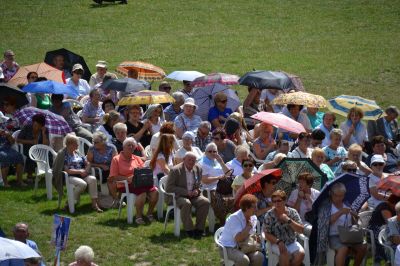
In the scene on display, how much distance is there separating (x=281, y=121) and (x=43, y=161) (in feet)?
12.6

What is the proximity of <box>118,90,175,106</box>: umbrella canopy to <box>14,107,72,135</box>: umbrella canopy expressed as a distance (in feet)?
3.87

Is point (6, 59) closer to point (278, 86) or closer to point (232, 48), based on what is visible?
point (278, 86)

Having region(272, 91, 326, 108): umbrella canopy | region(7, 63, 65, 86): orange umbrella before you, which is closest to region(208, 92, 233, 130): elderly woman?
region(272, 91, 326, 108): umbrella canopy

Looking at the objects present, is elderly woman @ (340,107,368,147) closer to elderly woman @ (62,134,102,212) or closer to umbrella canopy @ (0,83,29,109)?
elderly woman @ (62,134,102,212)

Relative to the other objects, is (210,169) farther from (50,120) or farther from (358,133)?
(358,133)

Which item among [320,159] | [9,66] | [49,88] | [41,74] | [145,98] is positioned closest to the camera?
[320,159]

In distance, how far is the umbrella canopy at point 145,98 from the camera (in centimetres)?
Answer: 1769

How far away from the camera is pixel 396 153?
1767 centimetres

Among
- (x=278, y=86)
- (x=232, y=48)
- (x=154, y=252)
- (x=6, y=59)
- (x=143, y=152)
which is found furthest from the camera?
(x=232, y=48)

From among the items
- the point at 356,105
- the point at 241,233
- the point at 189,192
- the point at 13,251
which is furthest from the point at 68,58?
the point at 13,251

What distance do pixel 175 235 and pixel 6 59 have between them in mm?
7885

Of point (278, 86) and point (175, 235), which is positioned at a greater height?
point (278, 86)

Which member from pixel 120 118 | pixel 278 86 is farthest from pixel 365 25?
pixel 120 118

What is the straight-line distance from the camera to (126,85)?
19.1m
